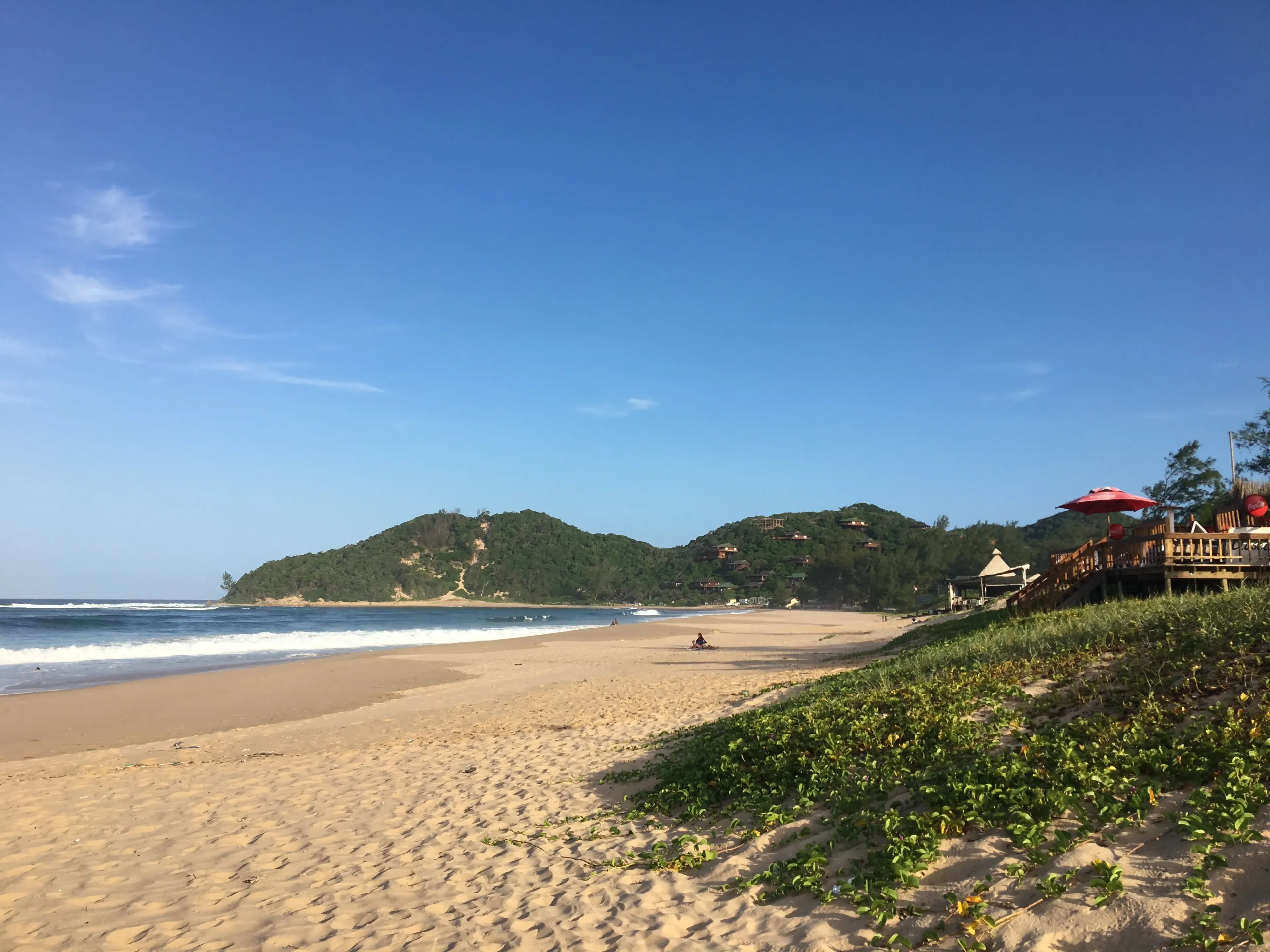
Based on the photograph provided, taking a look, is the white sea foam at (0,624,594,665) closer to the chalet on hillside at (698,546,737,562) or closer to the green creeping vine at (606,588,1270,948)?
the green creeping vine at (606,588,1270,948)

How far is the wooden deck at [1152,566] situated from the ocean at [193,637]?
2607cm

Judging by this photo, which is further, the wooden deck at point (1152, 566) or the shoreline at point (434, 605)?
the shoreline at point (434, 605)

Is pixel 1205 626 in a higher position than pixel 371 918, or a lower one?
higher

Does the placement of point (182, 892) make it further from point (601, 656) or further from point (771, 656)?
point (601, 656)

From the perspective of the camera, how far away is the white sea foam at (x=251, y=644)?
34.9m

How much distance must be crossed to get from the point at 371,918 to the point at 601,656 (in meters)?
25.6

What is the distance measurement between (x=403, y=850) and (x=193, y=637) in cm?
4568

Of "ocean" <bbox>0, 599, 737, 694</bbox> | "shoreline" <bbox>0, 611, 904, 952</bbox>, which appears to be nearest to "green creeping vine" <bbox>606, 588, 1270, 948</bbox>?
"shoreline" <bbox>0, 611, 904, 952</bbox>

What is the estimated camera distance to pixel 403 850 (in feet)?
23.5

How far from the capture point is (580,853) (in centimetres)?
655

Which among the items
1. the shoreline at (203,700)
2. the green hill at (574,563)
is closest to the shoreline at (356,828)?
the shoreline at (203,700)

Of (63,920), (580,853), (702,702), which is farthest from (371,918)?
(702,702)

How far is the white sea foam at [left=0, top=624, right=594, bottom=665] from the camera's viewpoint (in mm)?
34906

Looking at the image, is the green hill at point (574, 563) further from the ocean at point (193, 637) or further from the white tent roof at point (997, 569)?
the white tent roof at point (997, 569)
